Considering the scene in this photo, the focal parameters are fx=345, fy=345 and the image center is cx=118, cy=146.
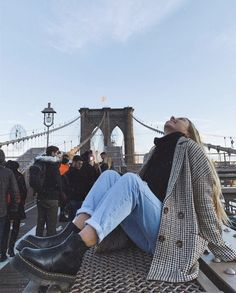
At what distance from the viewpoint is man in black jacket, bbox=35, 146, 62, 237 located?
4.43 metres

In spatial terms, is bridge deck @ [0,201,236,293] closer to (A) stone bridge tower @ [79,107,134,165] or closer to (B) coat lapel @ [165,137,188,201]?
(B) coat lapel @ [165,137,188,201]

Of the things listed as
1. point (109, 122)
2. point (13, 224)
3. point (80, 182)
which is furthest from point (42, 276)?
point (109, 122)

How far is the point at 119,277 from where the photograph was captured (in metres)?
1.48

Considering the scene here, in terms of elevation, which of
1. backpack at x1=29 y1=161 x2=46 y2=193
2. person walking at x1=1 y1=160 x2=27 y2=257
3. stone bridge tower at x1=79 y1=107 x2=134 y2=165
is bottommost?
person walking at x1=1 y1=160 x2=27 y2=257

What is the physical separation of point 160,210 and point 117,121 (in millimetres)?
47882

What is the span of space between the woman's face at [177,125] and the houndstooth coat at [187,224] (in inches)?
11.1

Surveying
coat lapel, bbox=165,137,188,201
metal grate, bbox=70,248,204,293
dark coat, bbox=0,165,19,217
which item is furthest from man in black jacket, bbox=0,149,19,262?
coat lapel, bbox=165,137,188,201

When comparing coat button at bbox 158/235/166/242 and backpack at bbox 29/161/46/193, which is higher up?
backpack at bbox 29/161/46/193

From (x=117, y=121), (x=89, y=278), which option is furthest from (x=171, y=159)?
(x=117, y=121)

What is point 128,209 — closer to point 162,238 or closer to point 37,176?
point 162,238

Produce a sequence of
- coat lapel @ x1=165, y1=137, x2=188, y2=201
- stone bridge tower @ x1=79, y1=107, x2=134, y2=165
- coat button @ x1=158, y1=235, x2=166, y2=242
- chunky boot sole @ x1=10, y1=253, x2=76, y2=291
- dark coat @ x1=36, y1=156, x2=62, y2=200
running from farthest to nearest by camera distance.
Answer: stone bridge tower @ x1=79, y1=107, x2=134, y2=165, dark coat @ x1=36, y1=156, x2=62, y2=200, coat lapel @ x1=165, y1=137, x2=188, y2=201, coat button @ x1=158, y1=235, x2=166, y2=242, chunky boot sole @ x1=10, y1=253, x2=76, y2=291

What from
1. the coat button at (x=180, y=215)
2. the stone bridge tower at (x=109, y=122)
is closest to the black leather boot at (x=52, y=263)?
the coat button at (x=180, y=215)

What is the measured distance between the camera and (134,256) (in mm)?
1848

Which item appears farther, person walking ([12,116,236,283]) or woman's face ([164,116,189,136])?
woman's face ([164,116,189,136])
